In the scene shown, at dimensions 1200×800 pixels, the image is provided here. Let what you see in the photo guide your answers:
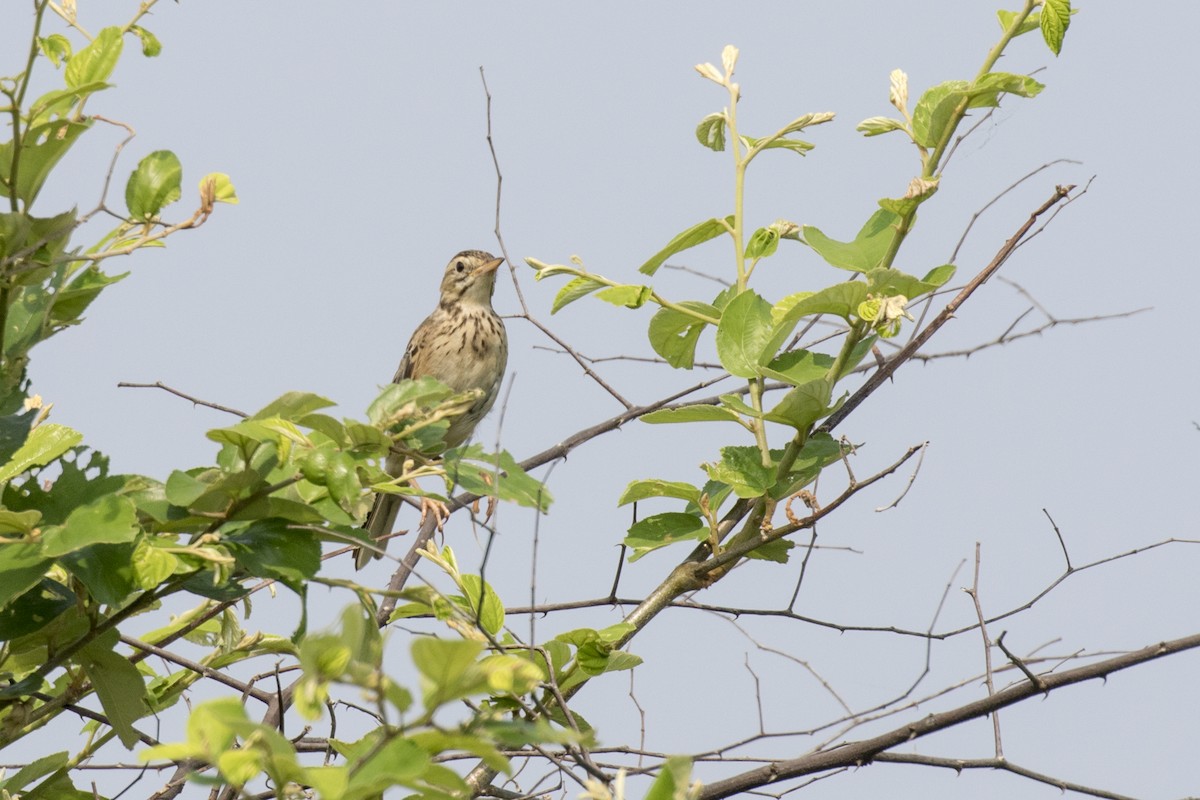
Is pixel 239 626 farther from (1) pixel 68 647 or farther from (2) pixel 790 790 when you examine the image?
(2) pixel 790 790

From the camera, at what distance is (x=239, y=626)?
3273mm

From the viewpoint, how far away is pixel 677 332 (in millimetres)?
3326

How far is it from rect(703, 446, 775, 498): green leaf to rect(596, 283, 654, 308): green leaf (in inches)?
15.8

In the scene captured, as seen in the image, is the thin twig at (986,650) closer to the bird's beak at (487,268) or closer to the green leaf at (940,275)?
the green leaf at (940,275)

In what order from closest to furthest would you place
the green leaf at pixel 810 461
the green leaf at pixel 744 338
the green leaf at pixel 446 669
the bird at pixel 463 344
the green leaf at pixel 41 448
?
the green leaf at pixel 446 669 < the green leaf at pixel 41 448 < the green leaf at pixel 744 338 < the green leaf at pixel 810 461 < the bird at pixel 463 344

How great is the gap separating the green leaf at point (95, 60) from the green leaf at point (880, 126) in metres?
1.56

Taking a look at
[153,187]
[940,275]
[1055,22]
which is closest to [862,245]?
[940,275]

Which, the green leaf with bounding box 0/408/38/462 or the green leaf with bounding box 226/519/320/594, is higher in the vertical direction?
the green leaf with bounding box 0/408/38/462

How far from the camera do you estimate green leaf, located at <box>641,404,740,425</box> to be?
3.10m

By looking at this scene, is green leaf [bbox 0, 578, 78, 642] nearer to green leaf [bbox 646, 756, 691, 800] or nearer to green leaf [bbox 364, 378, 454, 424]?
green leaf [bbox 364, 378, 454, 424]

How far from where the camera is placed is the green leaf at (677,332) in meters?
3.26

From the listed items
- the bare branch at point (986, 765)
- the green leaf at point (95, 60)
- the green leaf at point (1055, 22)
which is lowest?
the bare branch at point (986, 765)

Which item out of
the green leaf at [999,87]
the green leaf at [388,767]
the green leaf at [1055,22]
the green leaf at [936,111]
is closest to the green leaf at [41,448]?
the green leaf at [388,767]

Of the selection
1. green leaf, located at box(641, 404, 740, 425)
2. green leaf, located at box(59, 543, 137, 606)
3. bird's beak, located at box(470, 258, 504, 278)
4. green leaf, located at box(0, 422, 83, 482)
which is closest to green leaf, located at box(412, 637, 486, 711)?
green leaf, located at box(59, 543, 137, 606)
